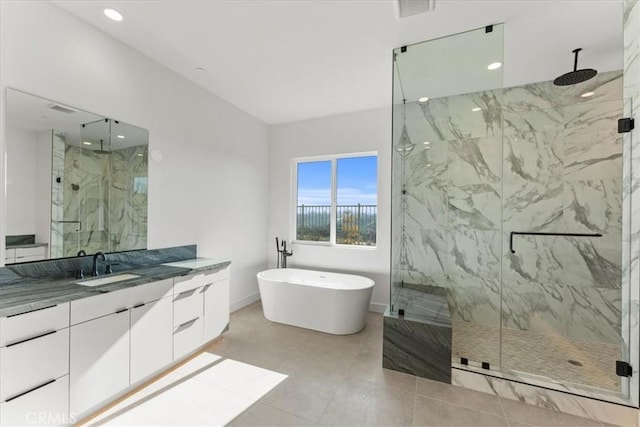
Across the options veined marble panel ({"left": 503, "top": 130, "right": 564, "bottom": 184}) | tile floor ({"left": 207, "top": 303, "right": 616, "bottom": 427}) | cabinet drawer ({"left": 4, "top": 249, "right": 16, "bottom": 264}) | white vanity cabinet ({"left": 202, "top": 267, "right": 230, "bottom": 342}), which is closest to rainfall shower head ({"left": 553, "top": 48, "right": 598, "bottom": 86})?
veined marble panel ({"left": 503, "top": 130, "right": 564, "bottom": 184})

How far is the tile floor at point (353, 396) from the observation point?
1758 millimetres

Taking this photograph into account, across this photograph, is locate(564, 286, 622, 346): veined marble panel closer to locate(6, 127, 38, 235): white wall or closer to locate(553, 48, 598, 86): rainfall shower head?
locate(553, 48, 598, 86): rainfall shower head

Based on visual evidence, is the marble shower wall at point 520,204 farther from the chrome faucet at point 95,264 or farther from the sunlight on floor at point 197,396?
the chrome faucet at point 95,264

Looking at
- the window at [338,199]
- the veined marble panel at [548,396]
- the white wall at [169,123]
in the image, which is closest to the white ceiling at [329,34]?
the white wall at [169,123]

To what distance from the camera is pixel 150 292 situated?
2094mm

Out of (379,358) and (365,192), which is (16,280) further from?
(365,192)

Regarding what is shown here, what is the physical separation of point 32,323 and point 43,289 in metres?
0.30

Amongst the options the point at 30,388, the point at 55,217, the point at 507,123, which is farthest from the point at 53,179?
the point at 507,123

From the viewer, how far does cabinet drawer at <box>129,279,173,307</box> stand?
1980mm

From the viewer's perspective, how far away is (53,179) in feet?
6.52

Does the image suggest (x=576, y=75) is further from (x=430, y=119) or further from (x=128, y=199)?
(x=128, y=199)

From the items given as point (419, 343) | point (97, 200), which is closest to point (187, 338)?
point (97, 200)

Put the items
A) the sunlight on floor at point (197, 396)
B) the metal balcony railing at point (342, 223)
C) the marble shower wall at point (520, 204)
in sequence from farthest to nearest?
the metal balcony railing at point (342, 223), the marble shower wall at point (520, 204), the sunlight on floor at point (197, 396)

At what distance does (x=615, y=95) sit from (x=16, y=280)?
5474 millimetres
